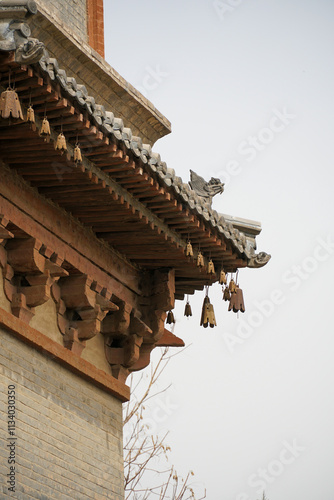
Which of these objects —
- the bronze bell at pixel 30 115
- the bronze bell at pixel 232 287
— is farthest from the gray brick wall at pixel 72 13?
the bronze bell at pixel 30 115

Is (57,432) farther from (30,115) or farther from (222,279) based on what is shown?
(30,115)

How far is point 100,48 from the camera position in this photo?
578 inches

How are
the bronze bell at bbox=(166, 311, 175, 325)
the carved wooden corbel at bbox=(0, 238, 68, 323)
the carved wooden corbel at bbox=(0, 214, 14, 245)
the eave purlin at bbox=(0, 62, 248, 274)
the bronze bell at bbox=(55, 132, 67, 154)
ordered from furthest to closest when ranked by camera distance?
the bronze bell at bbox=(166, 311, 175, 325) → the carved wooden corbel at bbox=(0, 238, 68, 323) → the eave purlin at bbox=(0, 62, 248, 274) → the carved wooden corbel at bbox=(0, 214, 14, 245) → the bronze bell at bbox=(55, 132, 67, 154)

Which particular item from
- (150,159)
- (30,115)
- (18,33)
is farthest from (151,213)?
(18,33)

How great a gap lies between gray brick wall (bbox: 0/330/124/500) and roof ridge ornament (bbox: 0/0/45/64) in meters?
2.74

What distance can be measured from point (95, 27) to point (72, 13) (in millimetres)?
444

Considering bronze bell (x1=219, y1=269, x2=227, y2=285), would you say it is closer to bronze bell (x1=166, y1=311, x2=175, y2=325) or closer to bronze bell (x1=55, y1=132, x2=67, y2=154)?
bronze bell (x1=166, y1=311, x2=175, y2=325)

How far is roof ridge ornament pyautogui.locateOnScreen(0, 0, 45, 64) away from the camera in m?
8.72

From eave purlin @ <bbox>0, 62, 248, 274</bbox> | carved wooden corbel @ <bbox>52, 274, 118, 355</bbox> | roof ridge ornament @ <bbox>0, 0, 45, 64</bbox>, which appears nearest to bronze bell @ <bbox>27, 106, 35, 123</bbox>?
roof ridge ornament @ <bbox>0, 0, 45, 64</bbox>

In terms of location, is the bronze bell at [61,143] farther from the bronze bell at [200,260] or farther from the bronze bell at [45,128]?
the bronze bell at [200,260]

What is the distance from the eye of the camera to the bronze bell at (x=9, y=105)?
8.77 m

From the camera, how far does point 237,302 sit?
1249 cm

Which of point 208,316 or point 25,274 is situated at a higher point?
point 208,316

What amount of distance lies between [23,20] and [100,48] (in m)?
5.90
